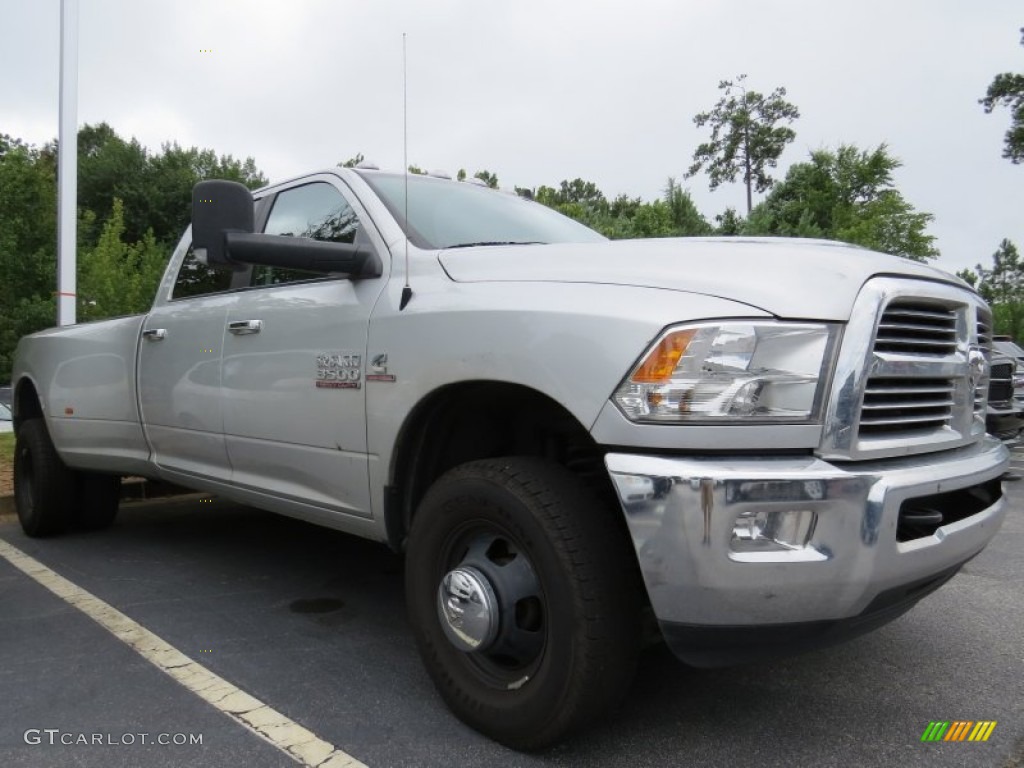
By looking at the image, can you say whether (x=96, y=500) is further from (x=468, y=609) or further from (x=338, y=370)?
(x=468, y=609)

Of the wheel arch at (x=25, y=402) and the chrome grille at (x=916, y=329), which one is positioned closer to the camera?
the chrome grille at (x=916, y=329)

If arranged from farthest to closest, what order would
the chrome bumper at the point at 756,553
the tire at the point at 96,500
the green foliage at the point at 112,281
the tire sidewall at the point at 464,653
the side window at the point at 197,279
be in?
the green foliage at the point at 112,281, the tire at the point at 96,500, the side window at the point at 197,279, the tire sidewall at the point at 464,653, the chrome bumper at the point at 756,553

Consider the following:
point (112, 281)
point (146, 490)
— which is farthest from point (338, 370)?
point (112, 281)

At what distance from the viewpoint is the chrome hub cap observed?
86.0 inches

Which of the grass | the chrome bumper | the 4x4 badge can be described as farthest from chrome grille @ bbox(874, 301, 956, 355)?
the grass

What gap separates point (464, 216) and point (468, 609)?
163cm

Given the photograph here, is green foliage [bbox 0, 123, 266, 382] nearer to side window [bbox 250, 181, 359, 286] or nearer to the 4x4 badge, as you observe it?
side window [bbox 250, 181, 359, 286]

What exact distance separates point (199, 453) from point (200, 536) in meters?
1.59

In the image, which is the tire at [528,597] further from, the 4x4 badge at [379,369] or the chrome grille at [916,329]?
the chrome grille at [916,329]

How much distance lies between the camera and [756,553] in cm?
182

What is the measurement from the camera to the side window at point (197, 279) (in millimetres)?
3801

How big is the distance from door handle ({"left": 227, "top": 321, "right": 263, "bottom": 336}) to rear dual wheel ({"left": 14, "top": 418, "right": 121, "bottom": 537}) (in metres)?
2.18

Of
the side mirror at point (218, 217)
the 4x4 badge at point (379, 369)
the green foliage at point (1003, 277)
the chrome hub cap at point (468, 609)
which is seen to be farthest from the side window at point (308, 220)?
the green foliage at point (1003, 277)

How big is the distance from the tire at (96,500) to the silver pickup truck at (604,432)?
2.47m
